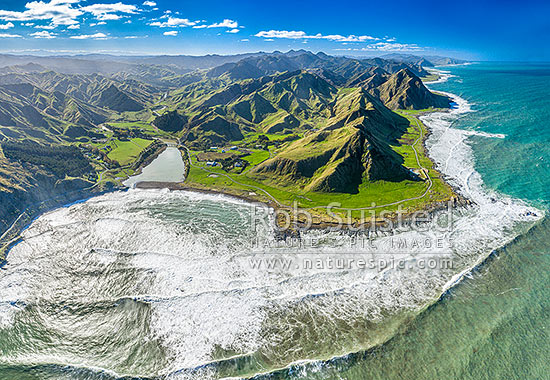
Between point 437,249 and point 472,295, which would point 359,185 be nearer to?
point 437,249

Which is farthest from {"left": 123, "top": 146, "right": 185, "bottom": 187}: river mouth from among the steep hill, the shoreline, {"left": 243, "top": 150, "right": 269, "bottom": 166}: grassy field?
the steep hill

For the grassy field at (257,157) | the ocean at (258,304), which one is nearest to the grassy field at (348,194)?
the ocean at (258,304)

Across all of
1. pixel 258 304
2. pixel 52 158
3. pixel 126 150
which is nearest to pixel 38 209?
pixel 52 158

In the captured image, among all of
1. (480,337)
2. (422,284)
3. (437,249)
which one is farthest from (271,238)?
(480,337)

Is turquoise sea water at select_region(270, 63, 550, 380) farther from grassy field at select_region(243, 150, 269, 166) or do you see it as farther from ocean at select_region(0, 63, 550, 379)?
grassy field at select_region(243, 150, 269, 166)

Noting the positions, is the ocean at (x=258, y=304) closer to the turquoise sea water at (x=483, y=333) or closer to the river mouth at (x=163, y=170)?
the turquoise sea water at (x=483, y=333)

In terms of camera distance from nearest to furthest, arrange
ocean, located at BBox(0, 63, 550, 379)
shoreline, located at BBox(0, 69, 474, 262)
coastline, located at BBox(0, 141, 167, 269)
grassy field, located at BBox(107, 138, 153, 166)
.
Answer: ocean, located at BBox(0, 63, 550, 379) < coastline, located at BBox(0, 141, 167, 269) < shoreline, located at BBox(0, 69, 474, 262) < grassy field, located at BBox(107, 138, 153, 166)

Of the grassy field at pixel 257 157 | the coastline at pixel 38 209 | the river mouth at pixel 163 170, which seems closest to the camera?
the coastline at pixel 38 209
